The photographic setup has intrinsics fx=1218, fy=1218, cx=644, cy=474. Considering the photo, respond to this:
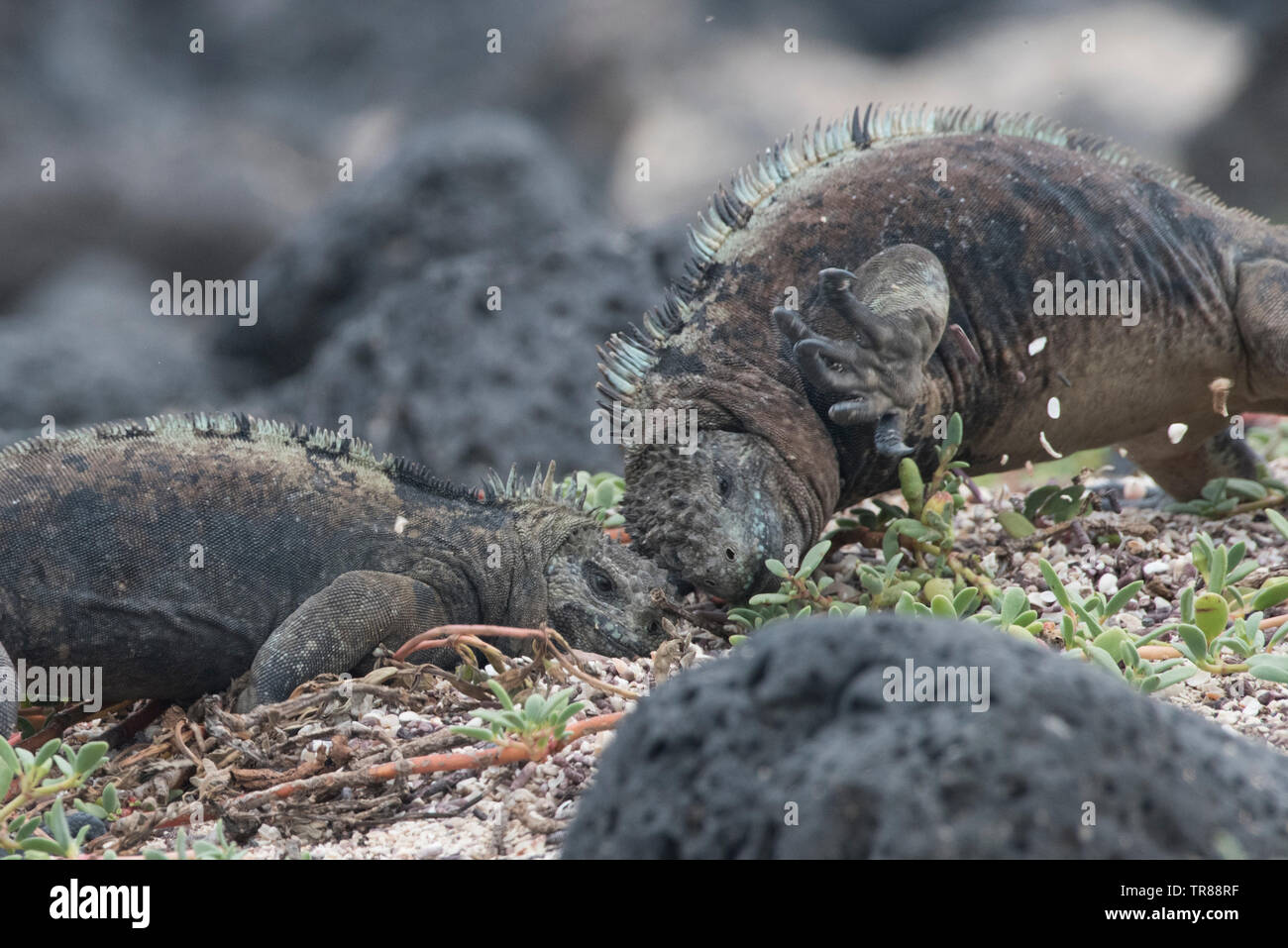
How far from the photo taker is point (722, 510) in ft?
11.0

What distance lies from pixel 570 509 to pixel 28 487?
1535mm

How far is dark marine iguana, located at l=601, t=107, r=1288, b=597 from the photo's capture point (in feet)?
11.3

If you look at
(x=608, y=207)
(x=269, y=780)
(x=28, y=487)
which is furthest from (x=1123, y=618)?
(x=608, y=207)

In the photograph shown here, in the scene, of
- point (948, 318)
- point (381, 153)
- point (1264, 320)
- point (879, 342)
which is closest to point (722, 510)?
point (879, 342)

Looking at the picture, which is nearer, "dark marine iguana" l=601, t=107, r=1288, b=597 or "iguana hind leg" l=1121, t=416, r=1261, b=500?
"dark marine iguana" l=601, t=107, r=1288, b=597

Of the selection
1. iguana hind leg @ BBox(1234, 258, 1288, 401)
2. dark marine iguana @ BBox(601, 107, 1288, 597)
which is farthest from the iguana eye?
iguana hind leg @ BBox(1234, 258, 1288, 401)

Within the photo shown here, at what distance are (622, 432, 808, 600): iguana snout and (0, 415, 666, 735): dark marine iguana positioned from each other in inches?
5.8

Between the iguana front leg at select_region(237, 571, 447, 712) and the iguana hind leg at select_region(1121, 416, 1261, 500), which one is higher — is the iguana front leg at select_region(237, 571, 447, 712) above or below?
below

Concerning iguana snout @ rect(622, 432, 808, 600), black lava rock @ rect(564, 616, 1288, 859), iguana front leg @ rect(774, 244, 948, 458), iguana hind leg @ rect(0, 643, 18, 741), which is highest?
iguana front leg @ rect(774, 244, 948, 458)

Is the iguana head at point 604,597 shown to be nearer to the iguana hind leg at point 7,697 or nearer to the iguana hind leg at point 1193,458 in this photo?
the iguana hind leg at point 7,697

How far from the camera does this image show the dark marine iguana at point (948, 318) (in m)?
3.45

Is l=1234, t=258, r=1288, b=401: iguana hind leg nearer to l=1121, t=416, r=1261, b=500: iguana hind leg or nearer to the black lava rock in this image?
l=1121, t=416, r=1261, b=500: iguana hind leg

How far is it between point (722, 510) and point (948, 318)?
37.7 inches
